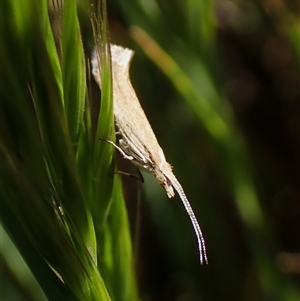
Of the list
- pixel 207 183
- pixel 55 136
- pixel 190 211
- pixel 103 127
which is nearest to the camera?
pixel 55 136

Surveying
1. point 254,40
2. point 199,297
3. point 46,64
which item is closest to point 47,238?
point 46,64

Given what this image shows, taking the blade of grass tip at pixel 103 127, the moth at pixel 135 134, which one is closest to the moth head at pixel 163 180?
the moth at pixel 135 134

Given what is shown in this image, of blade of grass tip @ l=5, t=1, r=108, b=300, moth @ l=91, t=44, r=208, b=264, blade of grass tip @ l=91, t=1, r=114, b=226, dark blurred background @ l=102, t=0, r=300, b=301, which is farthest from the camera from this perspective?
dark blurred background @ l=102, t=0, r=300, b=301

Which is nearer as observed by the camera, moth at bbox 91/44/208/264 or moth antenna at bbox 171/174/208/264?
moth antenna at bbox 171/174/208/264

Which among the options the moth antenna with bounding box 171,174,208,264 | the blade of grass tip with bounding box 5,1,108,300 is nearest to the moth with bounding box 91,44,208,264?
the moth antenna with bounding box 171,174,208,264

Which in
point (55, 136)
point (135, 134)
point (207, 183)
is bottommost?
point (207, 183)

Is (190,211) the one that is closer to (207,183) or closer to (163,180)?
(163,180)

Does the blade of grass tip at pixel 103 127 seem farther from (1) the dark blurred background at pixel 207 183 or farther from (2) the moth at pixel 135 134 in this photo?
(1) the dark blurred background at pixel 207 183

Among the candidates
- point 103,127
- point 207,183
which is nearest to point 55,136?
point 103,127

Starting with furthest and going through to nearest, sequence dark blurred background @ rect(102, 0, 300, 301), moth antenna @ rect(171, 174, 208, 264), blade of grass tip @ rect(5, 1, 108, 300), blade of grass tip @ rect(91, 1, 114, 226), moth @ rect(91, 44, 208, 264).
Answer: dark blurred background @ rect(102, 0, 300, 301), moth @ rect(91, 44, 208, 264), moth antenna @ rect(171, 174, 208, 264), blade of grass tip @ rect(91, 1, 114, 226), blade of grass tip @ rect(5, 1, 108, 300)

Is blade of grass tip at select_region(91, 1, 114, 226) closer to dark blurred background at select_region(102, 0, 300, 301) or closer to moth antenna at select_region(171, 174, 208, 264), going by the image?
moth antenna at select_region(171, 174, 208, 264)

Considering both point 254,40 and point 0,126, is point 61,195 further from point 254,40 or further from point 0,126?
point 254,40
